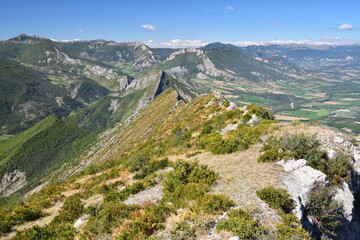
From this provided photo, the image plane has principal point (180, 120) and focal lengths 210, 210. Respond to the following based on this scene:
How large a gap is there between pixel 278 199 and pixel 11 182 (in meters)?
214

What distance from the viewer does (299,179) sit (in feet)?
51.3

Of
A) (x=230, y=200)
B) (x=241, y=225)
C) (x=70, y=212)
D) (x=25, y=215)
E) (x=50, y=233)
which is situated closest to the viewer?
(x=241, y=225)

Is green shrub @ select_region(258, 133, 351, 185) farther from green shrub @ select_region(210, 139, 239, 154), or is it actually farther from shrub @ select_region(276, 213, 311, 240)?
shrub @ select_region(276, 213, 311, 240)

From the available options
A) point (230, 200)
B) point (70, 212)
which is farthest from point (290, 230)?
point (70, 212)

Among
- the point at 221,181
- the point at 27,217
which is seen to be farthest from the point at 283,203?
the point at 27,217

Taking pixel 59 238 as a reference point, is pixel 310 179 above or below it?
above

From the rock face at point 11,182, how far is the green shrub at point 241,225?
661 feet

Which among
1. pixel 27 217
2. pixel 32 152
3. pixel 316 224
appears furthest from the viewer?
pixel 32 152

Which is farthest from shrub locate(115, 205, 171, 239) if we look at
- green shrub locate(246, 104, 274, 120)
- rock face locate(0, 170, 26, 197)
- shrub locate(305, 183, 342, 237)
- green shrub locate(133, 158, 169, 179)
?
rock face locate(0, 170, 26, 197)

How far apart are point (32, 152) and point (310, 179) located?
221661 millimetres

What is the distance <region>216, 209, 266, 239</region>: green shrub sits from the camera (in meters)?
10.3

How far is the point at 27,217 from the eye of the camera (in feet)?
58.3

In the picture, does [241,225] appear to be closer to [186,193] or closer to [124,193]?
[186,193]

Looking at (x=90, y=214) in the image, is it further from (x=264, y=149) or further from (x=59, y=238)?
(x=264, y=149)
